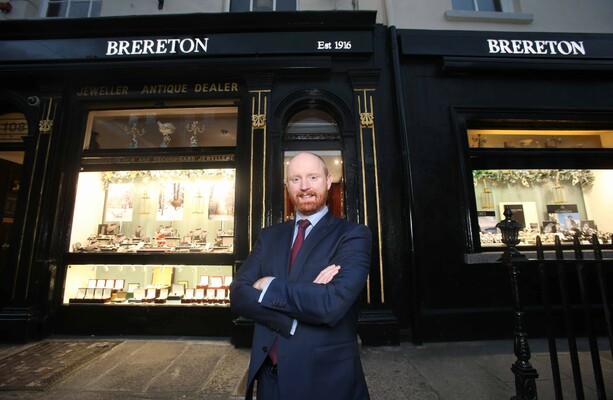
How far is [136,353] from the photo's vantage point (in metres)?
4.12

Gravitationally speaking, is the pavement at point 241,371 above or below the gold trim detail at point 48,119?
below

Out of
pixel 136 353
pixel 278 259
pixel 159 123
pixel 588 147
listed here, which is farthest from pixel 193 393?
pixel 588 147

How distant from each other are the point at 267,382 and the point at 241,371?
7.61 ft

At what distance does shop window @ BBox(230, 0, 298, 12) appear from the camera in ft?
20.2

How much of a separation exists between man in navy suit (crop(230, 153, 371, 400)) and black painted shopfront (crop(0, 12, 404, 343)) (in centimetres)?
302

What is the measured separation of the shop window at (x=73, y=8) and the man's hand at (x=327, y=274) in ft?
27.0

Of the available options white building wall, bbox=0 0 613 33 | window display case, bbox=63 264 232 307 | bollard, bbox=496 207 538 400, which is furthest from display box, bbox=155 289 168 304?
white building wall, bbox=0 0 613 33

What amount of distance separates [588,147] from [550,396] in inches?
211

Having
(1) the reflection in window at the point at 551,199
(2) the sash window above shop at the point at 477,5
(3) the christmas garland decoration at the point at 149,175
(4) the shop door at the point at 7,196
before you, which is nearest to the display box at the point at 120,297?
(3) the christmas garland decoration at the point at 149,175

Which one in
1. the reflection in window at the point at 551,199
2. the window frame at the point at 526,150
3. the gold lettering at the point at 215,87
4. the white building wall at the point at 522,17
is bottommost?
the reflection in window at the point at 551,199

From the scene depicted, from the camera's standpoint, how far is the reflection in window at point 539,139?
554 cm

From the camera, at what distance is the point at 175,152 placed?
5531 mm

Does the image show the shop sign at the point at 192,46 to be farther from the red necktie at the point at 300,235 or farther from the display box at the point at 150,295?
the display box at the point at 150,295

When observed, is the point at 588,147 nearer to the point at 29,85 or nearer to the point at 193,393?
the point at 193,393
